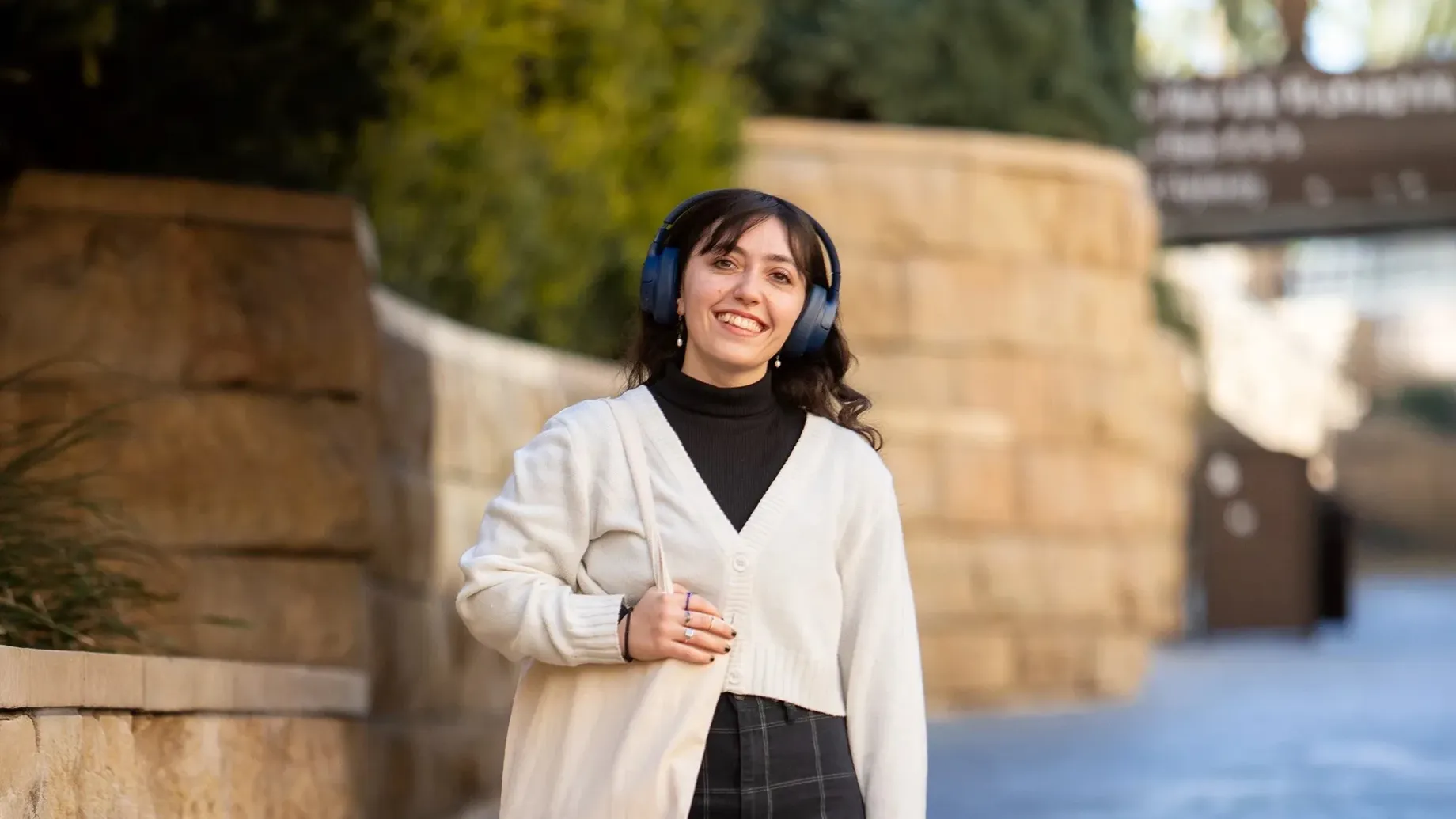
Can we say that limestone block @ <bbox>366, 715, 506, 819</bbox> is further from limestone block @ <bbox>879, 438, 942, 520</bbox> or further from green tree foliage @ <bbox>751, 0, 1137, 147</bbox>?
green tree foliage @ <bbox>751, 0, 1137, 147</bbox>

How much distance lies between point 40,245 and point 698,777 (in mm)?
3147

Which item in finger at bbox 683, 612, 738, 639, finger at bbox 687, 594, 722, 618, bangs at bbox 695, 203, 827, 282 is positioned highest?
bangs at bbox 695, 203, 827, 282

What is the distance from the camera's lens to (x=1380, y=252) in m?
52.9

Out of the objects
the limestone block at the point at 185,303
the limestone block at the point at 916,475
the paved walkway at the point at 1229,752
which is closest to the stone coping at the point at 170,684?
the limestone block at the point at 185,303

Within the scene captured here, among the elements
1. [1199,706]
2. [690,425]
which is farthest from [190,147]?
[1199,706]

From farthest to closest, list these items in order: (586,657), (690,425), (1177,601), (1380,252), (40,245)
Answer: (1380,252) < (1177,601) < (40,245) < (690,425) < (586,657)

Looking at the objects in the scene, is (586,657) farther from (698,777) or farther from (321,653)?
(321,653)

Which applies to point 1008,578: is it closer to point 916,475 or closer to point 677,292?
point 916,475

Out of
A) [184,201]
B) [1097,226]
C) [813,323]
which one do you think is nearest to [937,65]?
[1097,226]

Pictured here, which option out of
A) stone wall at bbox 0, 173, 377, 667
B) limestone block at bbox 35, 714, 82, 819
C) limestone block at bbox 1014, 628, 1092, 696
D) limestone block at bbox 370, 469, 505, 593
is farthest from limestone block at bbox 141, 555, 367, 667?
limestone block at bbox 1014, 628, 1092, 696

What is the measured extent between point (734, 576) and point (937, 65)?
8961 mm

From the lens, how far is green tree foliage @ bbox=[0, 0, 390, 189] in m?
5.06

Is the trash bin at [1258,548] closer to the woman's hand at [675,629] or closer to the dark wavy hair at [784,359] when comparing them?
the dark wavy hair at [784,359]

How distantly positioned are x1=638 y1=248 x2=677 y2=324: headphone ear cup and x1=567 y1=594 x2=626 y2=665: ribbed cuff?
530mm
